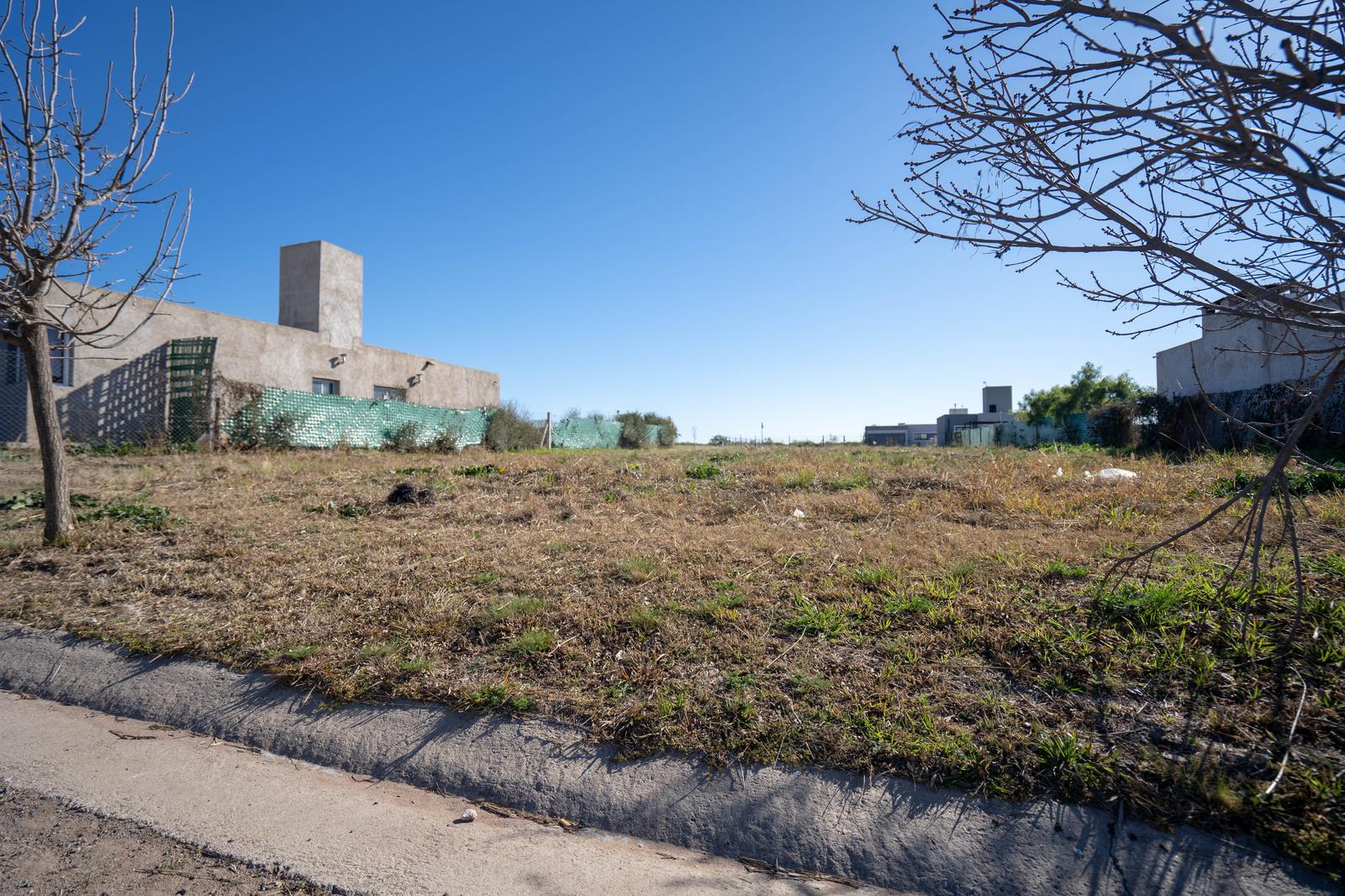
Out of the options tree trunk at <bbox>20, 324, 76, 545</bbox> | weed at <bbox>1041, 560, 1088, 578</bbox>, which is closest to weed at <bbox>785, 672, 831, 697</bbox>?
weed at <bbox>1041, 560, 1088, 578</bbox>

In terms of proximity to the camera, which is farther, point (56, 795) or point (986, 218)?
point (56, 795)

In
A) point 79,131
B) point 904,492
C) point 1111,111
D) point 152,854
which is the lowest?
point 152,854

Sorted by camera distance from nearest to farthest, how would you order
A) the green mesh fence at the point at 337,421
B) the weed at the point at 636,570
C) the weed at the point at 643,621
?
the weed at the point at 643,621 → the weed at the point at 636,570 → the green mesh fence at the point at 337,421

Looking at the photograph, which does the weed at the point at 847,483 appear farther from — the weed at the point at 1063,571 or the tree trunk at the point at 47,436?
A: the tree trunk at the point at 47,436

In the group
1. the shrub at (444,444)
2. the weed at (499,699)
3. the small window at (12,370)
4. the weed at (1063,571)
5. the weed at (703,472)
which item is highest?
the small window at (12,370)

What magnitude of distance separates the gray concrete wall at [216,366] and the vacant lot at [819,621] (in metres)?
6.52

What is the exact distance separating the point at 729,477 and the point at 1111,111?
6221 millimetres

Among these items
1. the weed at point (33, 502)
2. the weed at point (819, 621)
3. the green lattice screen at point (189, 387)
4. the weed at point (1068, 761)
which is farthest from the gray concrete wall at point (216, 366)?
the weed at point (1068, 761)

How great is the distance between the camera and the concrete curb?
91.2 inches

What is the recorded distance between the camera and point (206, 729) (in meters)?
3.54

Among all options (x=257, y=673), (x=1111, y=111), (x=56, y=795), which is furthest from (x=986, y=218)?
(x=56, y=795)

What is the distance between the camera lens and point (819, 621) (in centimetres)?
382

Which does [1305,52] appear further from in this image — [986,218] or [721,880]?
[721,880]

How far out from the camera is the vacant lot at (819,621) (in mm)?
2766
